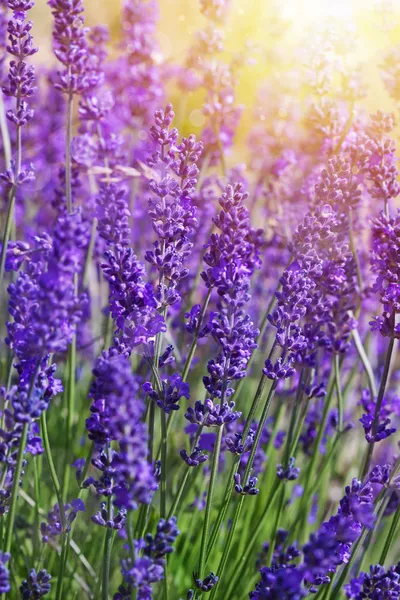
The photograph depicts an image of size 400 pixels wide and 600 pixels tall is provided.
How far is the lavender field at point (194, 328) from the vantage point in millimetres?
1569

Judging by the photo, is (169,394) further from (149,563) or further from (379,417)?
(379,417)

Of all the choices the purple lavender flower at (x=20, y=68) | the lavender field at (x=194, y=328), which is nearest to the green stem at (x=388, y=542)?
the lavender field at (x=194, y=328)

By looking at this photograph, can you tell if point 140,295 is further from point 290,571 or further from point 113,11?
point 113,11

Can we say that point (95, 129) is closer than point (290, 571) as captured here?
No

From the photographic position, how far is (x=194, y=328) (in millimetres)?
1970

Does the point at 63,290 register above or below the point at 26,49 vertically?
below

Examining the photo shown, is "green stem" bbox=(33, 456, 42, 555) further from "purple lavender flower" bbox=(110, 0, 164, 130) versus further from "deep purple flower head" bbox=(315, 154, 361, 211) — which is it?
"purple lavender flower" bbox=(110, 0, 164, 130)

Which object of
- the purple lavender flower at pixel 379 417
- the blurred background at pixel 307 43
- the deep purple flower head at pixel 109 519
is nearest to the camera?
the deep purple flower head at pixel 109 519

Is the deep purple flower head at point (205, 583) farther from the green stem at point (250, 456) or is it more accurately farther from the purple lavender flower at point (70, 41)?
the purple lavender flower at point (70, 41)

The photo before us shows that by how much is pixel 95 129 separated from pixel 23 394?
169 centimetres

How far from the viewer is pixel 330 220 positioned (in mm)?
2002

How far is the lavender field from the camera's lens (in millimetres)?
1569

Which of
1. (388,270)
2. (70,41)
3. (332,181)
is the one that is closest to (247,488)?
(388,270)

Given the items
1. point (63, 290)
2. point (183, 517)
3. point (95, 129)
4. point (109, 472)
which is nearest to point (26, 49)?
point (95, 129)
